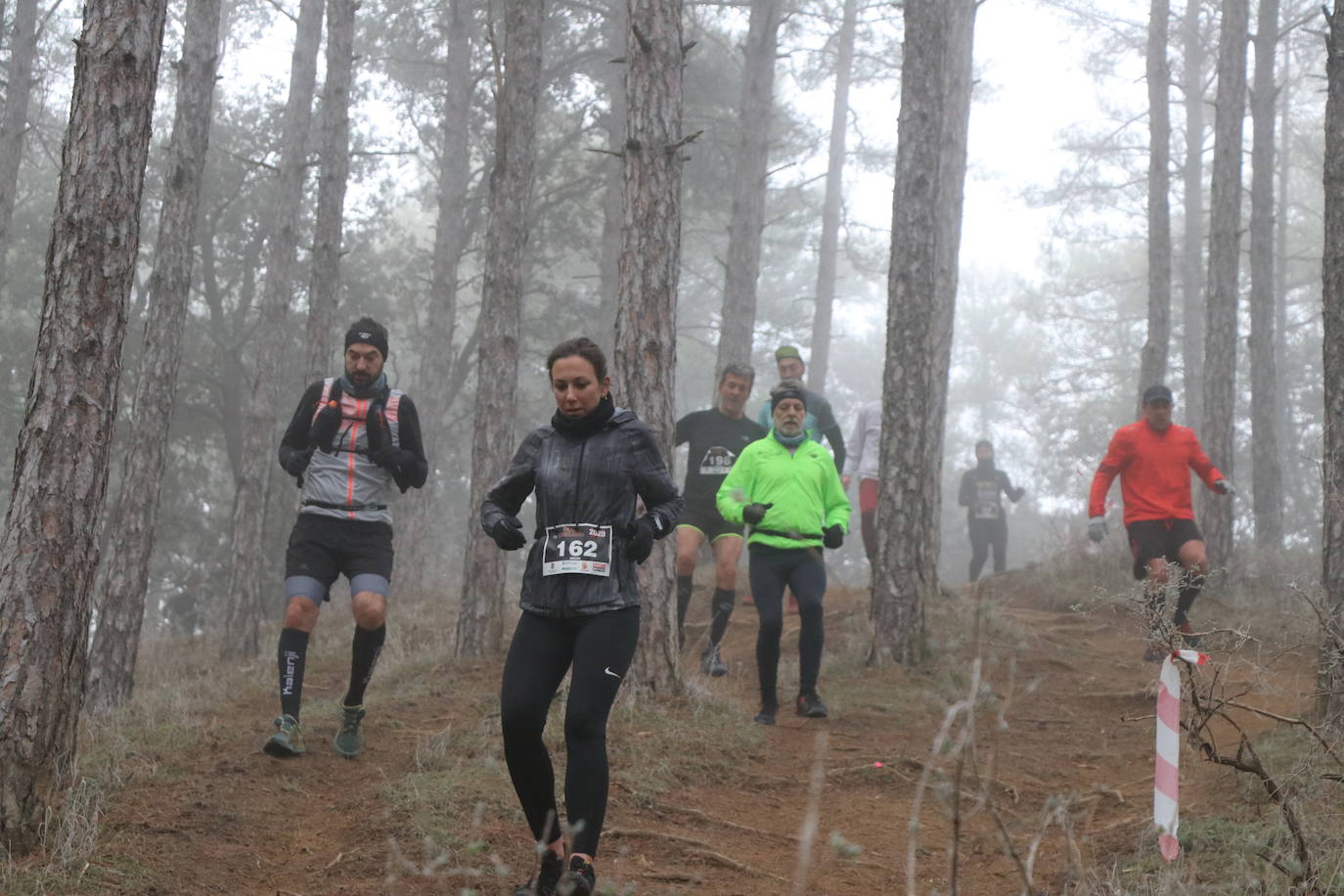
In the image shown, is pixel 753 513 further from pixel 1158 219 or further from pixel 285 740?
pixel 1158 219

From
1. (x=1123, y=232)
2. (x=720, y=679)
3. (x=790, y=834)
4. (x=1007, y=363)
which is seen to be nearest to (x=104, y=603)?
(x=720, y=679)

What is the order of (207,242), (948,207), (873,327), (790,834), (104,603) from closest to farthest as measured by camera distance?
(790,834) → (104,603) → (948,207) → (207,242) → (873,327)

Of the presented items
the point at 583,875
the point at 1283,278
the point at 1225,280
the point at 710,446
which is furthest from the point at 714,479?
the point at 1283,278

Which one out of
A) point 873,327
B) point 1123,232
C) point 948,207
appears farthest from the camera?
point 873,327

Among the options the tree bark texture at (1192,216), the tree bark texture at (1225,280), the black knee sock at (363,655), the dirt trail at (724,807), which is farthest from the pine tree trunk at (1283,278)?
the black knee sock at (363,655)

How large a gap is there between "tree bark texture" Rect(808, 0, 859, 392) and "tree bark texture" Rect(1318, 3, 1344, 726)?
20067 millimetres

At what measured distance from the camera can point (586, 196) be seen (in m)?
24.4

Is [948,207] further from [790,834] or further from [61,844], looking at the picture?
[61,844]

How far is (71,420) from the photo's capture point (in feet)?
15.6

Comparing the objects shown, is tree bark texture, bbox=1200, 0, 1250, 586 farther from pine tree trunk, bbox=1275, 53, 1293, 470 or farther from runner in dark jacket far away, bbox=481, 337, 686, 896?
pine tree trunk, bbox=1275, 53, 1293, 470

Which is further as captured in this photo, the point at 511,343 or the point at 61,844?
the point at 511,343

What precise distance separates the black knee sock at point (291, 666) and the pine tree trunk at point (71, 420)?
157 centimetres

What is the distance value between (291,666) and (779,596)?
9.67 feet

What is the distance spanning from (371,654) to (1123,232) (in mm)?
35483
